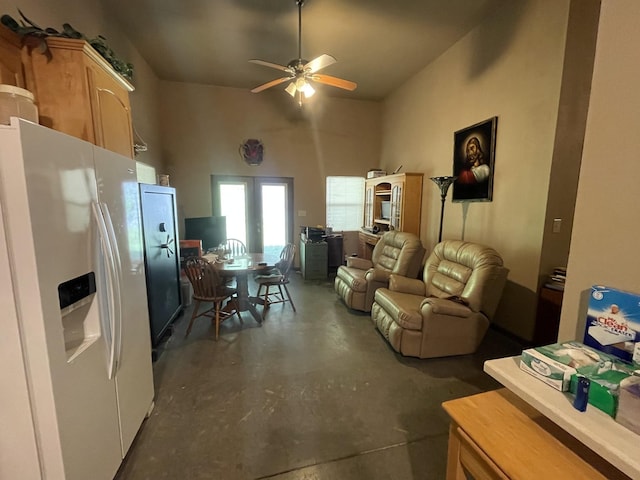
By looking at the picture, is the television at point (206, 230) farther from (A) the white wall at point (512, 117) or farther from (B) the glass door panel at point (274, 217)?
(A) the white wall at point (512, 117)

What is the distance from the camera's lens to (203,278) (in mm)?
2977

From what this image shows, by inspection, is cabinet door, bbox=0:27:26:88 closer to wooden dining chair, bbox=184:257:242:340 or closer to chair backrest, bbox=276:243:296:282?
wooden dining chair, bbox=184:257:242:340

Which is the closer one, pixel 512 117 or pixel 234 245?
pixel 512 117

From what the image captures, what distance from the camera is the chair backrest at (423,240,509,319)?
8.32 ft

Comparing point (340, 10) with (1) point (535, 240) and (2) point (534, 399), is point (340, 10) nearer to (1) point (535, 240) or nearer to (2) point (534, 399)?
(1) point (535, 240)

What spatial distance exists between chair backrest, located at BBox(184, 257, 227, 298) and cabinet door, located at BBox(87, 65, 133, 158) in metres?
1.21

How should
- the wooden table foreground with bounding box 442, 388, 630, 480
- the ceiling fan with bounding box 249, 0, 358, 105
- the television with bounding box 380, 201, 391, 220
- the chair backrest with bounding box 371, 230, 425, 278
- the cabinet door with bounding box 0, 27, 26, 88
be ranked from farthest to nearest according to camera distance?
the television with bounding box 380, 201, 391, 220
the chair backrest with bounding box 371, 230, 425, 278
the ceiling fan with bounding box 249, 0, 358, 105
the cabinet door with bounding box 0, 27, 26, 88
the wooden table foreground with bounding box 442, 388, 630, 480

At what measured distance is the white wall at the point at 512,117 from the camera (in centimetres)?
257

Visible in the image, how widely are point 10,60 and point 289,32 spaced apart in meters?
2.76

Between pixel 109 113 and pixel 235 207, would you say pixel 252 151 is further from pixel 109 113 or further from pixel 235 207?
pixel 109 113

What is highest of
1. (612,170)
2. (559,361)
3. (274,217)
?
(612,170)

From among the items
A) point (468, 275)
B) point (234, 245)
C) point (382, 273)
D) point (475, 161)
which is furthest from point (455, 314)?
point (234, 245)

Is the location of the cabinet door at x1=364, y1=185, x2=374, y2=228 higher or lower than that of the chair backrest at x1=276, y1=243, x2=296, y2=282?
higher

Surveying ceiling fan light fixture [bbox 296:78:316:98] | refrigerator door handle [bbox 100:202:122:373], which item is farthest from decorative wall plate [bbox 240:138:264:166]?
refrigerator door handle [bbox 100:202:122:373]
